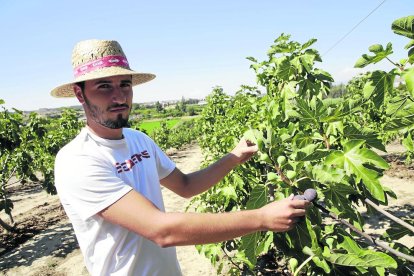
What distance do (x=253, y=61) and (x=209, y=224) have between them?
226cm

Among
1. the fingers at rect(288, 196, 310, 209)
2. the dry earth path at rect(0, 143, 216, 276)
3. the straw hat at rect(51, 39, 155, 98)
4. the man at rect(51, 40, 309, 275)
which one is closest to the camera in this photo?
the fingers at rect(288, 196, 310, 209)

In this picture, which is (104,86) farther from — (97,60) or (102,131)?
(102,131)

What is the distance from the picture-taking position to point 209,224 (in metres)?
1.47

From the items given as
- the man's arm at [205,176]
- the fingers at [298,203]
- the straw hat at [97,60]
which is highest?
the straw hat at [97,60]

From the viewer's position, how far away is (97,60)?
6.51ft

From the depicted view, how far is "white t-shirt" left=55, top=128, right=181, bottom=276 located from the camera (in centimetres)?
168

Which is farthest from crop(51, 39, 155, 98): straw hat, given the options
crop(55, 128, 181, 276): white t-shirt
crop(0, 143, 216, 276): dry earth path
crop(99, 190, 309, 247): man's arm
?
crop(0, 143, 216, 276): dry earth path

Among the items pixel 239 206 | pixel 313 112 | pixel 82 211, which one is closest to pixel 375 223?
pixel 239 206

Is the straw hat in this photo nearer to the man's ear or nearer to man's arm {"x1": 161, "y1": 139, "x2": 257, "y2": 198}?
the man's ear

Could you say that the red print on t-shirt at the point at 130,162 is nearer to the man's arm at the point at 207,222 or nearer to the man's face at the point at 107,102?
the man's face at the point at 107,102

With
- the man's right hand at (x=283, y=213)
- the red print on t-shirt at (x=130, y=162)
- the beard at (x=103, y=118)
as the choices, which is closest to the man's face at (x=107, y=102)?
the beard at (x=103, y=118)

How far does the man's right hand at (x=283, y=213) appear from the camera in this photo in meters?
1.37

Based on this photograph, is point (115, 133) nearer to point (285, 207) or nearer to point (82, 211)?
point (82, 211)

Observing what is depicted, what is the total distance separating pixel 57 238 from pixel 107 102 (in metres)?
7.48
